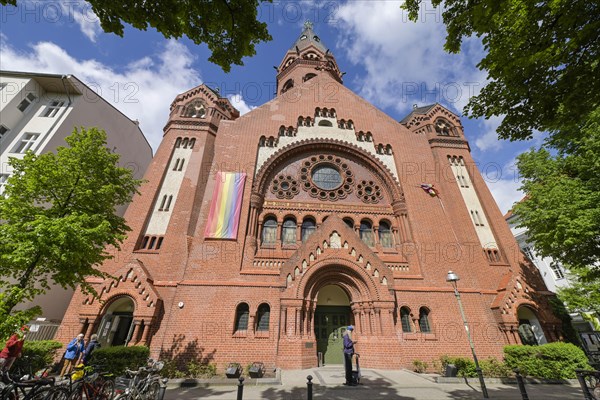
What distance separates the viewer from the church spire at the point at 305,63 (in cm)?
3164

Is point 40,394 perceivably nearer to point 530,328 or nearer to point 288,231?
point 288,231

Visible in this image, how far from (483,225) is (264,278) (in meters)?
15.8

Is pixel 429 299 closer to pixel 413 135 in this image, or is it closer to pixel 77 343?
pixel 413 135

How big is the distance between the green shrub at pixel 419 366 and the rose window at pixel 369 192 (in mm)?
9949

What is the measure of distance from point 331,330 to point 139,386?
10031 mm

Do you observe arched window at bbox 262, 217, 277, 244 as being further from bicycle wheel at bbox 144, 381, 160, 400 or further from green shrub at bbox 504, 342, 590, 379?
green shrub at bbox 504, 342, 590, 379

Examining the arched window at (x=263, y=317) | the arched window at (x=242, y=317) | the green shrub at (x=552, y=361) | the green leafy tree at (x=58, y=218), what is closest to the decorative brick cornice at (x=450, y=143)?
the green shrub at (x=552, y=361)

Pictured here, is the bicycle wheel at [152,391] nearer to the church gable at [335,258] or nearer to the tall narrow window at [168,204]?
the church gable at [335,258]

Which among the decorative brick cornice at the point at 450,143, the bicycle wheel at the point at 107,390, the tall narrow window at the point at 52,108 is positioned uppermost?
the tall narrow window at the point at 52,108

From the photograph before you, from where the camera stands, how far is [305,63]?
32.3 meters

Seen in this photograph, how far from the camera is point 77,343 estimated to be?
9.05 m

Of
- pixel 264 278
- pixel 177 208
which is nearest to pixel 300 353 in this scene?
pixel 264 278

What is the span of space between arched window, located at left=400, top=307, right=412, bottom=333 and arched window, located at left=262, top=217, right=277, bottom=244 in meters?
8.52

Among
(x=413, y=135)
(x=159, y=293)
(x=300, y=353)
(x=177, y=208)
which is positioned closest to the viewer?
(x=300, y=353)
